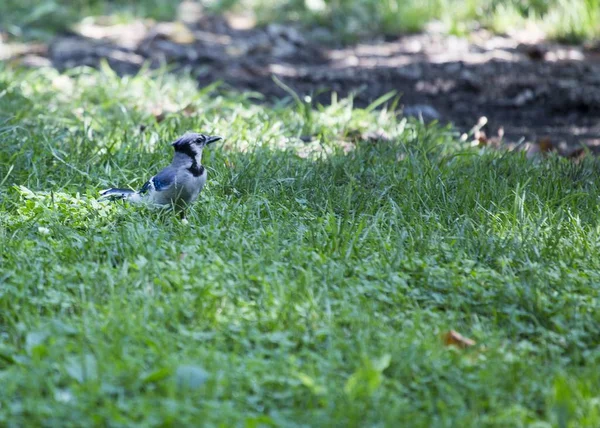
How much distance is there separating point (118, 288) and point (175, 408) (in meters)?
0.94

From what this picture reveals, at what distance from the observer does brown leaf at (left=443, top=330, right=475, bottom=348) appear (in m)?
3.09

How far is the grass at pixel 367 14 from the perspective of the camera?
8.62 metres

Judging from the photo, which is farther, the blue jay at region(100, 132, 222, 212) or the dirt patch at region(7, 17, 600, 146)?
the dirt patch at region(7, 17, 600, 146)

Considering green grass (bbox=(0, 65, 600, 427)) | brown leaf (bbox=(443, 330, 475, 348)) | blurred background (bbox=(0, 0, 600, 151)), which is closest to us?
green grass (bbox=(0, 65, 600, 427))

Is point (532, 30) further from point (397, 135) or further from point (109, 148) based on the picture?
point (109, 148)

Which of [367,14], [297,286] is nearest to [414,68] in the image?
[367,14]

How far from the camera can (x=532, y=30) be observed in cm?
880

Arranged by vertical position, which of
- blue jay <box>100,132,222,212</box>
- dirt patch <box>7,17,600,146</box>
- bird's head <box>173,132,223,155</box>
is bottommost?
dirt patch <box>7,17,600,146</box>

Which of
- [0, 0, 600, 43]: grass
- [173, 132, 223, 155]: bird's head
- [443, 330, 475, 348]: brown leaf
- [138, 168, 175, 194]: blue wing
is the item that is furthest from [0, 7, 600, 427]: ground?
[0, 0, 600, 43]: grass

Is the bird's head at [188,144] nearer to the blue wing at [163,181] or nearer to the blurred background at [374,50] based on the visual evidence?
the blue wing at [163,181]

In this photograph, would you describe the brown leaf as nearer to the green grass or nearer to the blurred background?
the green grass

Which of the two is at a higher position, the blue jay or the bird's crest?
the bird's crest

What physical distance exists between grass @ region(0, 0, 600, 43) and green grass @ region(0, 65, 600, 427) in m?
3.93

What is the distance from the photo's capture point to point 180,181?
13.1ft
